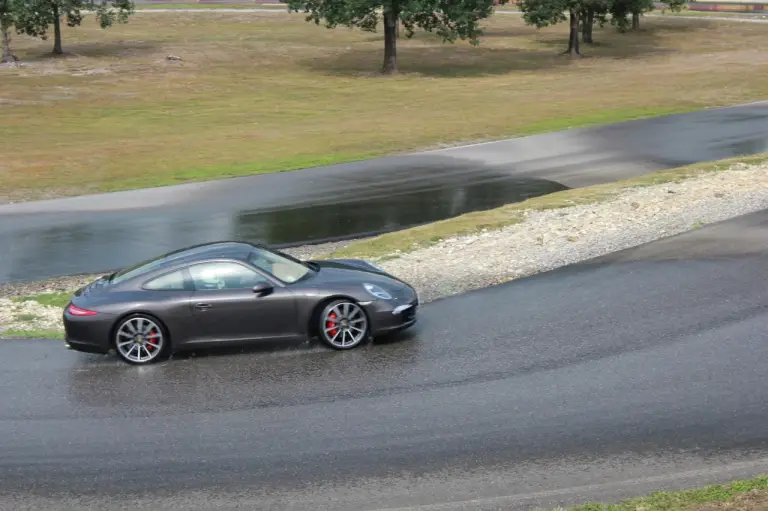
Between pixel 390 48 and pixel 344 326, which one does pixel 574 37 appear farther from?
pixel 344 326

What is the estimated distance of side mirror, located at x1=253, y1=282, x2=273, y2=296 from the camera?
1360 centimetres

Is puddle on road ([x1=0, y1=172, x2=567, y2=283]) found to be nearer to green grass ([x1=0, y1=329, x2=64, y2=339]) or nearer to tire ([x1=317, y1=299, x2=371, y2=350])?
green grass ([x1=0, y1=329, x2=64, y2=339])

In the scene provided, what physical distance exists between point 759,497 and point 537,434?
282 cm

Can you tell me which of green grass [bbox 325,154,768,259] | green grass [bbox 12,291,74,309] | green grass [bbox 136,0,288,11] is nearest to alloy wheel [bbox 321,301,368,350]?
green grass [bbox 325,154,768,259]

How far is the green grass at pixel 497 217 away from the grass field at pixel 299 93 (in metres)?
10.3

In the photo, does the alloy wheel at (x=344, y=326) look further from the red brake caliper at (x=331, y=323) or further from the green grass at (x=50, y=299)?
the green grass at (x=50, y=299)

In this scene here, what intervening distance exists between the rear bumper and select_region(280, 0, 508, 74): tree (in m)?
43.1

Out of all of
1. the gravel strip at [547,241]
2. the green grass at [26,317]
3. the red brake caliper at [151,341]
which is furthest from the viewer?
the gravel strip at [547,241]

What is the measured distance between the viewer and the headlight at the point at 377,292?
13751 millimetres

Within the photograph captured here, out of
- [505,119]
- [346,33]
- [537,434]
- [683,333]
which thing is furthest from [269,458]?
[346,33]

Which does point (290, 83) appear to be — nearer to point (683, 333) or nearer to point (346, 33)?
point (346, 33)

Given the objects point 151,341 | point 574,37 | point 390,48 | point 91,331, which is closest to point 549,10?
point 574,37

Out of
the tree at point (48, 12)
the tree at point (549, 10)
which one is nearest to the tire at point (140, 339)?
the tree at point (48, 12)

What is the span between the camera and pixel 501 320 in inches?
574
